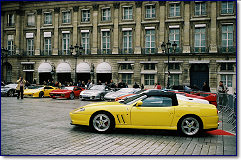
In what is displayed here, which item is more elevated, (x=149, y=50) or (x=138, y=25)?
(x=138, y=25)

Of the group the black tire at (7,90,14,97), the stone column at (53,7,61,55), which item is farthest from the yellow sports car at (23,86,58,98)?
the stone column at (53,7,61,55)

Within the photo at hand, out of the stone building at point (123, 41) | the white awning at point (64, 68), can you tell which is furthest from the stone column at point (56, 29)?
the white awning at point (64, 68)

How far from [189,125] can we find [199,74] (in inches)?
1122

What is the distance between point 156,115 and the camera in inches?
295

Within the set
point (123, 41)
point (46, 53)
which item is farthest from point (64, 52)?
point (123, 41)

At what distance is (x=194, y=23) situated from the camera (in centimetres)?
3472

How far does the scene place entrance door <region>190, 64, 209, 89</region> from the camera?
34.3 m

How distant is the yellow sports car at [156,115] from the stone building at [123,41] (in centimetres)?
2524

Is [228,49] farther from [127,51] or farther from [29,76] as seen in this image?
[29,76]

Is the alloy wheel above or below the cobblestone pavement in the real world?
above

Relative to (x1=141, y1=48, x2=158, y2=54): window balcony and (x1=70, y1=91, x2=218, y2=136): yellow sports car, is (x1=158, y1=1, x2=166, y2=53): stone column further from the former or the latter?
(x1=70, y1=91, x2=218, y2=136): yellow sports car

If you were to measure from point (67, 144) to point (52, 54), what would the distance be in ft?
119

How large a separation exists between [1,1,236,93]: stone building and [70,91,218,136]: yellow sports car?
82.8 feet

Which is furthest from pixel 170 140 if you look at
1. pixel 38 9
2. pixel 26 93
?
pixel 38 9
